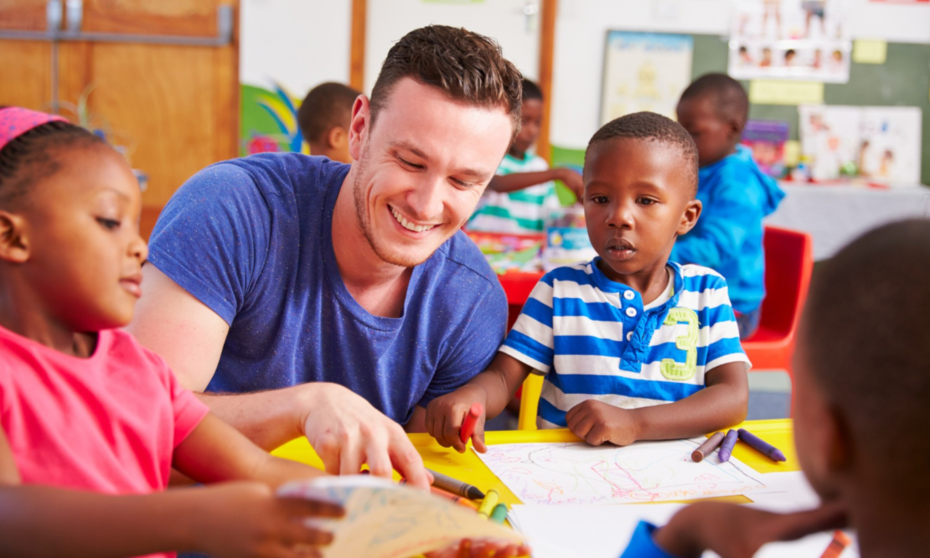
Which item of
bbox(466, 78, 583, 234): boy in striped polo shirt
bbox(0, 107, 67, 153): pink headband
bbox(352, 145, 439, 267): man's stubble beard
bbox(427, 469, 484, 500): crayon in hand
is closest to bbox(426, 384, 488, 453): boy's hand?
bbox(427, 469, 484, 500): crayon in hand

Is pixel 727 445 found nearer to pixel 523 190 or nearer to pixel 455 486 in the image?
pixel 455 486

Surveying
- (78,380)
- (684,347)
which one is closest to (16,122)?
(78,380)

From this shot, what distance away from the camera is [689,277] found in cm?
136

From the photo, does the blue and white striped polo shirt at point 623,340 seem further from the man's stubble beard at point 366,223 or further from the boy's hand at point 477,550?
the boy's hand at point 477,550

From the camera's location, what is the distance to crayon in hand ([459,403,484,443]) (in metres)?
0.97

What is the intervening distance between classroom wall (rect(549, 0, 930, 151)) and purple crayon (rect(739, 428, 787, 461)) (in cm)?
395

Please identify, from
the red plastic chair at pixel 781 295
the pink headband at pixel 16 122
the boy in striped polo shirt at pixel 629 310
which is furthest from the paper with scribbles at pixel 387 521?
the red plastic chair at pixel 781 295

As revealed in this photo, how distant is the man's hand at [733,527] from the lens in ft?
1.67

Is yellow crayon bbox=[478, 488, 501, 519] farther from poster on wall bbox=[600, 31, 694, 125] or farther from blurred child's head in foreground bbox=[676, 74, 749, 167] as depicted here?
poster on wall bbox=[600, 31, 694, 125]

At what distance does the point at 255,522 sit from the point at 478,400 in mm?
662

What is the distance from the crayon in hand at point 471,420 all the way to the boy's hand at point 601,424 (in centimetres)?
15

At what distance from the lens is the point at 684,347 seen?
1286 mm

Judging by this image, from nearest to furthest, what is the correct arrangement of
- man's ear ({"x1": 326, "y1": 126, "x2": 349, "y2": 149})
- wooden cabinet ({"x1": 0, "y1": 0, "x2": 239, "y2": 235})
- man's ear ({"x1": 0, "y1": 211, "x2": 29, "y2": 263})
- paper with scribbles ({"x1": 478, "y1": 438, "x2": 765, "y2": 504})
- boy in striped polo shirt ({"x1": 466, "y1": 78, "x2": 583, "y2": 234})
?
man's ear ({"x1": 0, "y1": 211, "x2": 29, "y2": 263}) → paper with scribbles ({"x1": 478, "y1": 438, "x2": 765, "y2": 504}) → man's ear ({"x1": 326, "y1": 126, "x2": 349, "y2": 149}) → boy in striped polo shirt ({"x1": 466, "y1": 78, "x2": 583, "y2": 234}) → wooden cabinet ({"x1": 0, "y1": 0, "x2": 239, "y2": 235})

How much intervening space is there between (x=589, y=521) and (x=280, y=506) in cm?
45
